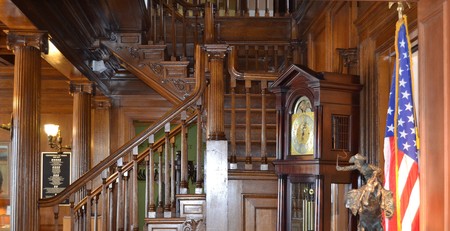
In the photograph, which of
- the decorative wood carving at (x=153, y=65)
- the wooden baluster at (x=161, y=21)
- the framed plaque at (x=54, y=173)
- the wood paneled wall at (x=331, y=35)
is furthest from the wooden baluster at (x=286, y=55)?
the framed plaque at (x=54, y=173)

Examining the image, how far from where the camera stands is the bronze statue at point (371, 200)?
3678 mm

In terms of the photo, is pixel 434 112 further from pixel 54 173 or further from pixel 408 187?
pixel 54 173

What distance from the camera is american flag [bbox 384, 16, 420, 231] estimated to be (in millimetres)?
3646

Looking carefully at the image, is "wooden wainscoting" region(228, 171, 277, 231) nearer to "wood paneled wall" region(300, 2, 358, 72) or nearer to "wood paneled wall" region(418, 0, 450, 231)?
"wood paneled wall" region(300, 2, 358, 72)

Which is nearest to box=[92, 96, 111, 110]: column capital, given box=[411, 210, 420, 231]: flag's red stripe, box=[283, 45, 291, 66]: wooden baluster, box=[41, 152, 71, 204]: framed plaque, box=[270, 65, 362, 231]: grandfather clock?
box=[41, 152, 71, 204]: framed plaque

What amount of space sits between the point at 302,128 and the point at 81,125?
221 inches

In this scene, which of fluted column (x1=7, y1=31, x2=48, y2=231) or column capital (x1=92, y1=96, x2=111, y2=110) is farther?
column capital (x1=92, y1=96, x2=111, y2=110)

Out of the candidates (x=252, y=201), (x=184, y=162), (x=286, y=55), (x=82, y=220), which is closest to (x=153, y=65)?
(x=286, y=55)

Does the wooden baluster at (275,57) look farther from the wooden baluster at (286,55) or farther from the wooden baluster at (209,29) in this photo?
the wooden baluster at (209,29)

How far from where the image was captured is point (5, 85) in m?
11.4

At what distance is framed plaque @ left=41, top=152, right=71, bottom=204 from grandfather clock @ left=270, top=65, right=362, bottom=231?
7.32 meters

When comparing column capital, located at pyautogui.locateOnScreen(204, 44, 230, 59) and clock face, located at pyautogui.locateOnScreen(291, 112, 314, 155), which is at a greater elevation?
column capital, located at pyautogui.locateOnScreen(204, 44, 230, 59)

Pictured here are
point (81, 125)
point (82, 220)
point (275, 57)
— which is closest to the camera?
point (82, 220)

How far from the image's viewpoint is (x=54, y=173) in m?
Answer: 11.8
